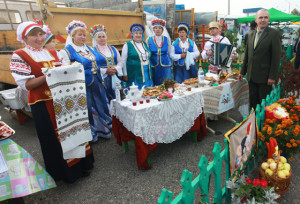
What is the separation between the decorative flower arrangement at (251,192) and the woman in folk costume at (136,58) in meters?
3.02

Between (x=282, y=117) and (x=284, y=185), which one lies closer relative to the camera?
(x=284, y=185)

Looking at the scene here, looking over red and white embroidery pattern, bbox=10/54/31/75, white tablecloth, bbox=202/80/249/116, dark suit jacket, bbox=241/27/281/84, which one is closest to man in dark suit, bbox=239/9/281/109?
dark suit jacket, bbox=241/27/281/84

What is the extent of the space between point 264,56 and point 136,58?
8.11 ft

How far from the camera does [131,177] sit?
9.07 ft

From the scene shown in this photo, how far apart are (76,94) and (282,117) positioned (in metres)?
2.72

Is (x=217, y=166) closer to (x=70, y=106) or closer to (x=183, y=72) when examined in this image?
(x=70, y=106)

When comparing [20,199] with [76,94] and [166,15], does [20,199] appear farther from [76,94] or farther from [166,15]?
[166,15]

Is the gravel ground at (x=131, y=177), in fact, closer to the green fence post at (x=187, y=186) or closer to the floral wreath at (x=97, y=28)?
the green fence post at (x=187, y=186)

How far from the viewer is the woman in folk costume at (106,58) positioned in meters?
3.99

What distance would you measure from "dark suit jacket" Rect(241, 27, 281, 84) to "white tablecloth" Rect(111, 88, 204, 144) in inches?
44.3

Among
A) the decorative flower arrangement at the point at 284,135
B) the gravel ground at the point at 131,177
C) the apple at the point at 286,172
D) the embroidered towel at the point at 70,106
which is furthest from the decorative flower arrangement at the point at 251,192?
the embroidered towel at the point at 70,106

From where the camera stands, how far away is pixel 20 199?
2.26 meters

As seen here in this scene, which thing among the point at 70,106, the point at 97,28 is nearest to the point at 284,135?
the point at 70,106

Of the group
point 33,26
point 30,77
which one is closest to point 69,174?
point 30,77
